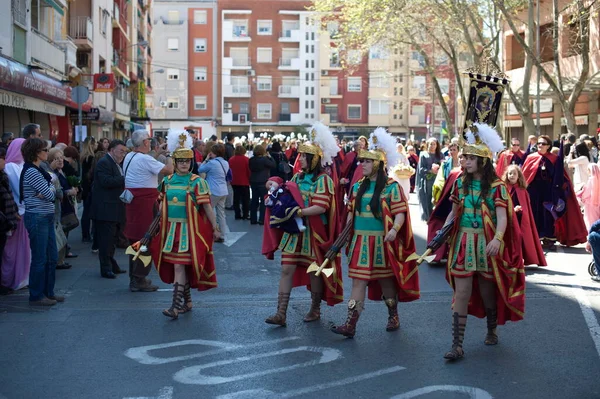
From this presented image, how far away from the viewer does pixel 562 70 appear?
3700 cm

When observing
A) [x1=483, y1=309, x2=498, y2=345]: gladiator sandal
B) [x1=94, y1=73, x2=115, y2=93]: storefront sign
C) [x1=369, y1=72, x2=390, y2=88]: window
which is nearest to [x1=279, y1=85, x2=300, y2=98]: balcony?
[x1=369, y1=72, x2=390, y2=88]: window

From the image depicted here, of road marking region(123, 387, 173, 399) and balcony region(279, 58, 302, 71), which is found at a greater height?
balcony region(279, 58, 302, 71)

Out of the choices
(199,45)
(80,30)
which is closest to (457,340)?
(80,30)

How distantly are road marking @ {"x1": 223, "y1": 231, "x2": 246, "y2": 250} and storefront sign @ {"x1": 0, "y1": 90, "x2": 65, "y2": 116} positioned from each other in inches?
292

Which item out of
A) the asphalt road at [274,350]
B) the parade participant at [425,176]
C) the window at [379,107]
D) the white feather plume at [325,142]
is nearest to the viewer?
the asphalt road at [274,350]

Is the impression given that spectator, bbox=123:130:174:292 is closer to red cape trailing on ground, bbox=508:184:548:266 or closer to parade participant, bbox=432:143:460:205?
parade participant, bbox=432:143:460:205

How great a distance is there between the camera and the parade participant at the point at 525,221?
11.6m

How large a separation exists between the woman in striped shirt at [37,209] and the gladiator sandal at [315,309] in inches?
110

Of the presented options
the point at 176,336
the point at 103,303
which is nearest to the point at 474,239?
the point at 176,336

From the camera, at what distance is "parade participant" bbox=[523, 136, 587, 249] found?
47.2 feet

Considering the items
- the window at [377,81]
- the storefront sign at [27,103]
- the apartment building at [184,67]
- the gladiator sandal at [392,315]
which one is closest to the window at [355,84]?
the window at [377,81]

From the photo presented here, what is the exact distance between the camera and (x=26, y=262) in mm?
10438

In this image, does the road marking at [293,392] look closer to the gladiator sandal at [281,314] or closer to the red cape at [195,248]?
the gladiator sandal at [281,314]

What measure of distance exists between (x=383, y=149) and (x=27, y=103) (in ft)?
58.5
